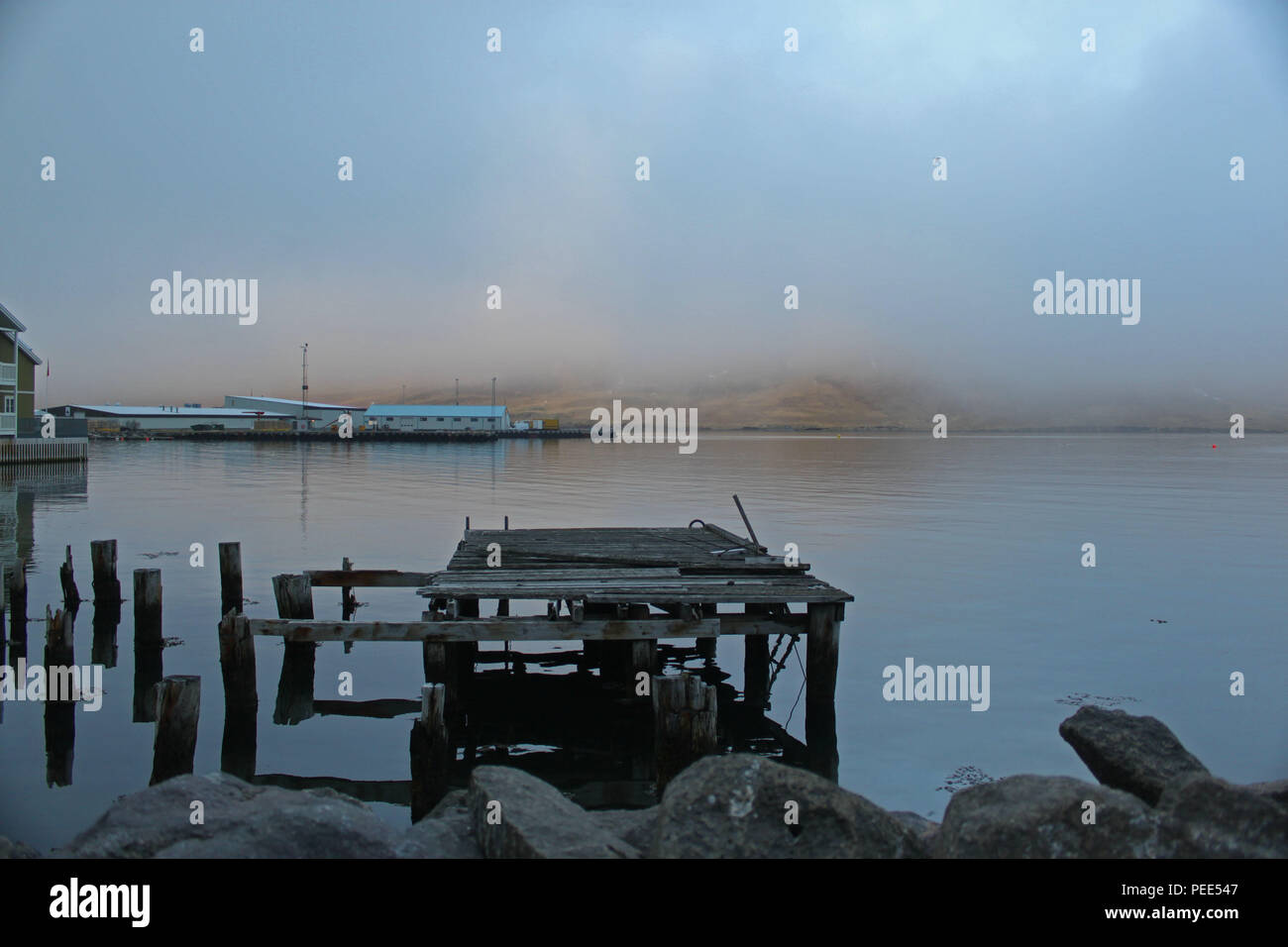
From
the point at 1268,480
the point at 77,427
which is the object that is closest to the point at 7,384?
the point at 77,427

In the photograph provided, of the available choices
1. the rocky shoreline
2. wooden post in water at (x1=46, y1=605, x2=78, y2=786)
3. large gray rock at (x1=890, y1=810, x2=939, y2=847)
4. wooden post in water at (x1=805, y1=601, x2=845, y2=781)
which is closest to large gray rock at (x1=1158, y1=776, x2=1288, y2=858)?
the rocky shoreline

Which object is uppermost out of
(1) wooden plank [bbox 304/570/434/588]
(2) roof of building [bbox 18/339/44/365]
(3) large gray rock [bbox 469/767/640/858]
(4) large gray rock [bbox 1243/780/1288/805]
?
(2) roof of building [bbox 18/339/44/365]

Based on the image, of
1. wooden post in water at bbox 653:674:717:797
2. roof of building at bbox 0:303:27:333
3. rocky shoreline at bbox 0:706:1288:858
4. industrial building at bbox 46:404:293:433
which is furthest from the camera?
industrial building at bbox 46:404:293:433

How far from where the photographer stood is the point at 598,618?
1426cm

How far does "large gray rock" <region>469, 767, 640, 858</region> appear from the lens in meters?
6.80

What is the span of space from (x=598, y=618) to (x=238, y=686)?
206 inches

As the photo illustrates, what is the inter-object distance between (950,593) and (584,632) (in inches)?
612

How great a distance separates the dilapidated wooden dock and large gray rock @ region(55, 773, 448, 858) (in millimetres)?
3214

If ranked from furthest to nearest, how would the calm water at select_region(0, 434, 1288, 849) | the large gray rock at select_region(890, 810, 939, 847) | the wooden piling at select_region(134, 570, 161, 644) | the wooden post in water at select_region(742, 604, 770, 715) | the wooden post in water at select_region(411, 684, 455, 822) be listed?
the wooden piling at select_region(134, 570, 161, 644), the wooden post in water at select_region(742, 604, 770, 715), the calm water at select_region(0, 434, 1288, 849), the wooden post in water at select_region(411, 684, 455, 822), the large gray rock at select_region(890, 810, 939, 847)

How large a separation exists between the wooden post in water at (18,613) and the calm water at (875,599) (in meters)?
0.26

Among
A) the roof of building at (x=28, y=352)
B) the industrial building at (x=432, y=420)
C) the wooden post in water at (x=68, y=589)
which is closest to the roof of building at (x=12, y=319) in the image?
the roof of building at (x=28, y=352)

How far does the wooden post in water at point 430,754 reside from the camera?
10.7 metres

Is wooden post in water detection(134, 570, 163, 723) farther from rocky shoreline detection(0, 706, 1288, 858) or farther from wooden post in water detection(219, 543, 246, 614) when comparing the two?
rocky shoreline detection(0, 706, 1288, 858)
